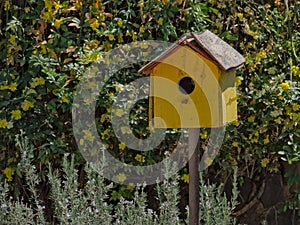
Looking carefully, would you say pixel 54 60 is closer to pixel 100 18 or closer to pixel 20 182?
pixel 100 18

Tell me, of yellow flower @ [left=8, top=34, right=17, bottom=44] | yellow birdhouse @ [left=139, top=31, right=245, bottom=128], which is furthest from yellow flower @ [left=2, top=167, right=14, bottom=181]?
yellow birdhouse @ [left=139, top=31, right=245, bottom=128]

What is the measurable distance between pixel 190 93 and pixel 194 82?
48 millimetres

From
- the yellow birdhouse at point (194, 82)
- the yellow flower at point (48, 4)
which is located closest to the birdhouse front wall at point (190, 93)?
the yellow birdhouse at point (194, 82)

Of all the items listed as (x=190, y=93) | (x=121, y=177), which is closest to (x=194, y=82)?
(x=190, y=93)

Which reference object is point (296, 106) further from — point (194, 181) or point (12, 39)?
point (12, 39)

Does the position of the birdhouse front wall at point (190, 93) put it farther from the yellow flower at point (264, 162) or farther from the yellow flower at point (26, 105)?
the yellow flower at point (264, 162)

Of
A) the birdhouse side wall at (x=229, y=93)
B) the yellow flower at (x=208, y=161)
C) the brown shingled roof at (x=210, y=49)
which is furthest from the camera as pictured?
the yellow flower at (x=208, y=161)

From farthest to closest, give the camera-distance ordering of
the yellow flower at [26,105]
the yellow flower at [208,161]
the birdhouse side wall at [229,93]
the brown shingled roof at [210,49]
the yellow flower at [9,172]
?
1. the yellow flower at [208,161]
2. the yellow flower at [9,172]
3. the yellow flower at [26,105]
4. the birdhouse side wall at [229,93]
5. the brown shingled roof at [210,49]

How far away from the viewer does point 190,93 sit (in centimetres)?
271

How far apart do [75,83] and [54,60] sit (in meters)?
0.16

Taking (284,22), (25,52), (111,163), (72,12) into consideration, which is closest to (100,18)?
(72,12)

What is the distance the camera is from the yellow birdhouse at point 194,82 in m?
2.61

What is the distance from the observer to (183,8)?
3568mm

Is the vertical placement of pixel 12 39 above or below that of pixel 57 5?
below
